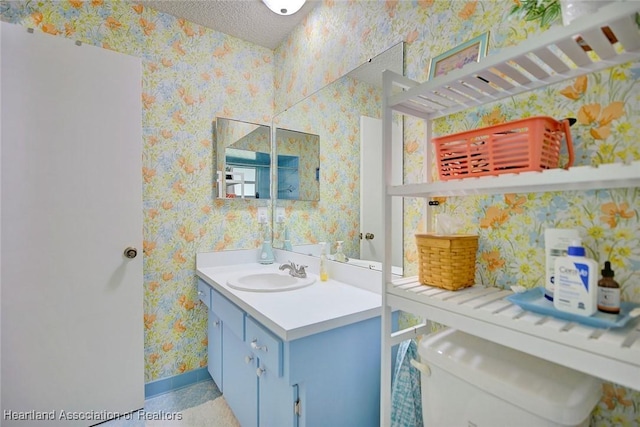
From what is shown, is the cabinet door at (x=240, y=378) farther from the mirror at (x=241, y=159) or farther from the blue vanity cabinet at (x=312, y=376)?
the mirror at (x=241, y=159)

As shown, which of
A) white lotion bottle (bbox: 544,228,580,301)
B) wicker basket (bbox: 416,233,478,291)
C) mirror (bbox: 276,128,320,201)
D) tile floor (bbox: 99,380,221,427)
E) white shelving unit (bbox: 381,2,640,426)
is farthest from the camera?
mirror (bbox: 276,128,320,201)

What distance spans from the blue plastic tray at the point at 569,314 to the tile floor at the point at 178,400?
76.0 inches

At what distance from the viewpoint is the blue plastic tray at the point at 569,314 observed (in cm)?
61

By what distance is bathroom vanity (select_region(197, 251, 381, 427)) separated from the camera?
105 centimetres

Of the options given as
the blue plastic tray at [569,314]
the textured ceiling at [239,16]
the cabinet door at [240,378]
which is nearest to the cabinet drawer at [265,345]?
the cabinet door at [240,378]

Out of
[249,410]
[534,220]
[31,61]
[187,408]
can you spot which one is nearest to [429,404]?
[534,220]

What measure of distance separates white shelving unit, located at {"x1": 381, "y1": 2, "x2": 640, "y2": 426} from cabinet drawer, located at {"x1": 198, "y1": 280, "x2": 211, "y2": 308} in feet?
4.14

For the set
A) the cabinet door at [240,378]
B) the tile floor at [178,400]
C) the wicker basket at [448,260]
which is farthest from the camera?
the tile floor at [178,400]

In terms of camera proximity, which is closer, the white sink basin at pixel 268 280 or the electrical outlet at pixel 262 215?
the white sink basin at pixel 268 280

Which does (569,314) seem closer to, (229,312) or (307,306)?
(307,306)

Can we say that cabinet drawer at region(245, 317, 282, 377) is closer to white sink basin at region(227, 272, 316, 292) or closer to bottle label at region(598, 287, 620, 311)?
white sink basin at region(227, 272, 316, 292)

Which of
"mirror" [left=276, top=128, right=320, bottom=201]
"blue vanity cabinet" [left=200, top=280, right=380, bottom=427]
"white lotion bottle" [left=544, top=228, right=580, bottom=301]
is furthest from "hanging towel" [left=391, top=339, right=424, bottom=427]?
"mirror" [left=276, top=128, right=320, bottom=201]

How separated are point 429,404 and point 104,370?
5.81ft

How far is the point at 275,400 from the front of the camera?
1.17 metres
